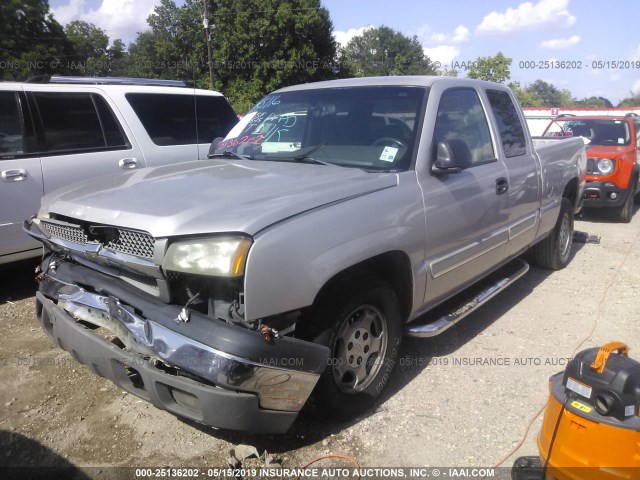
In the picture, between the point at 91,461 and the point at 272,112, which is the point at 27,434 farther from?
the point at 272,112

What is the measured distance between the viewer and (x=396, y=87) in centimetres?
356

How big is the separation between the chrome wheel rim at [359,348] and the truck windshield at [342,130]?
908 millimetres

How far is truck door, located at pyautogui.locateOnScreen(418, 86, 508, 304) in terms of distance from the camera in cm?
328

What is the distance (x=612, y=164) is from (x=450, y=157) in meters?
6.48

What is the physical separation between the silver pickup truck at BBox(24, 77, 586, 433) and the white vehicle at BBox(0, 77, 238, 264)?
1.65 meters

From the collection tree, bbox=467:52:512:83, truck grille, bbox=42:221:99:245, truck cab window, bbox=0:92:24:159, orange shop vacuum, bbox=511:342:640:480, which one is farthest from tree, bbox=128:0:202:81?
orange shop vacuum, bbox=511:342:640:480

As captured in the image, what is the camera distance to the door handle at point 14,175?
459cm

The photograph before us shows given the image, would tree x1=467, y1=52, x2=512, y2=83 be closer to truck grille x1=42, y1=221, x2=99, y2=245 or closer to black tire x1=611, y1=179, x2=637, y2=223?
black tire x1=611, y1=179, x2=637, y2=223

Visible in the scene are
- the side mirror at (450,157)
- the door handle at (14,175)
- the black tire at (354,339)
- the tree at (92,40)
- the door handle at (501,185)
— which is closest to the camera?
the black tire at (354,339)

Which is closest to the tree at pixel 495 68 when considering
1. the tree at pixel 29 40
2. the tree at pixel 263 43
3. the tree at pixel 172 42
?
the tree at pixel 263 43

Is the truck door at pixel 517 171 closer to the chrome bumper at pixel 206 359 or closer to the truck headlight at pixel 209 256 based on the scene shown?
the chrome bumper at pixel 206 359

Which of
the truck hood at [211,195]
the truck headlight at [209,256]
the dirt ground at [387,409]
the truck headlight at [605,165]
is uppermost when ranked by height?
the truck hood at [211,195]

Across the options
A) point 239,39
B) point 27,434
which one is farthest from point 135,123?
point 239,39

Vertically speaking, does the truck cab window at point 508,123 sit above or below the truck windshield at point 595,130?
above
